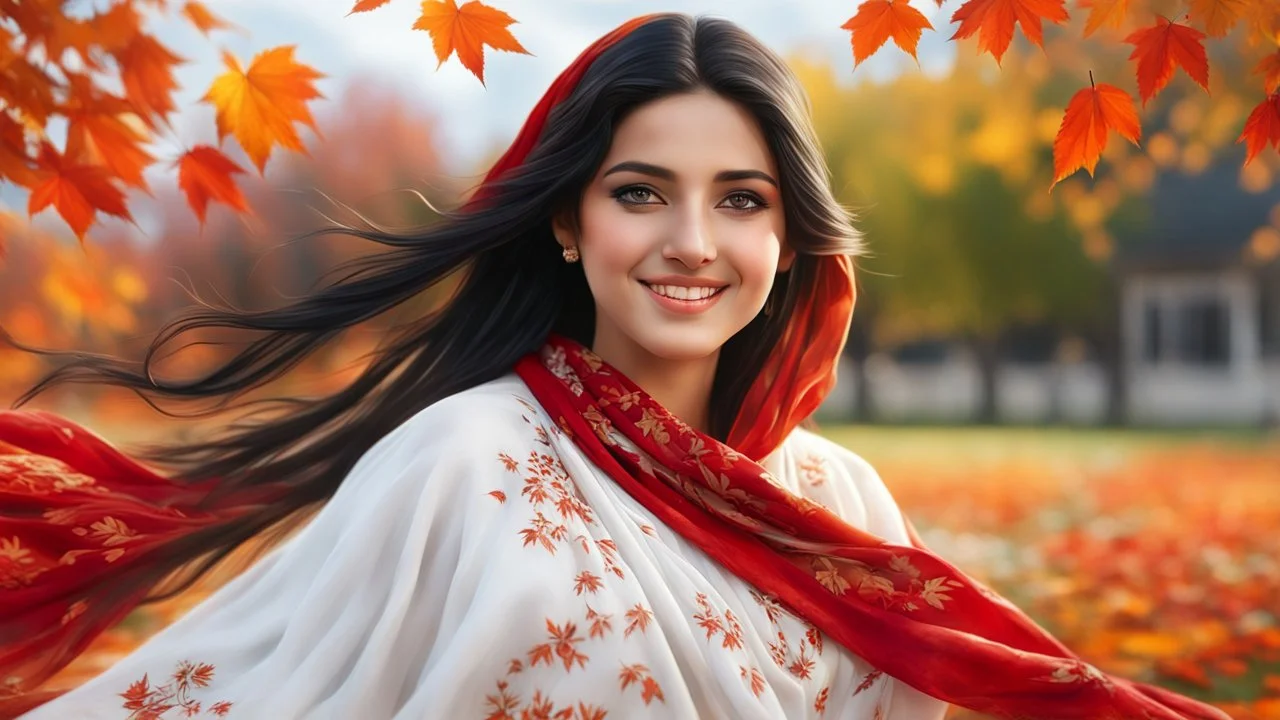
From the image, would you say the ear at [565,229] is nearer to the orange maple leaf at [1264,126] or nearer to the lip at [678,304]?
the lip at [678,304]

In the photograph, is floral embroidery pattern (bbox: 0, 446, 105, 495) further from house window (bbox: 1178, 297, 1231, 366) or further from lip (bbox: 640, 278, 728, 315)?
house window (bbox: 1178, 297, 1231, 366)

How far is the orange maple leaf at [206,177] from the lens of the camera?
2504 mm

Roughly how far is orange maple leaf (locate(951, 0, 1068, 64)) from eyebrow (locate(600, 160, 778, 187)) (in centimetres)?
42

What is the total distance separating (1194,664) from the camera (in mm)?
3744

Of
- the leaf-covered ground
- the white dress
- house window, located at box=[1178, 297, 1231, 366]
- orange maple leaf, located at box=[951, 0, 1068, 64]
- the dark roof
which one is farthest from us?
the dark roof

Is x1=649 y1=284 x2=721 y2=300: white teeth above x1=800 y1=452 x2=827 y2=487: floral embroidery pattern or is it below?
above

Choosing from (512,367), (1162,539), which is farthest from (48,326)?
(512,367)

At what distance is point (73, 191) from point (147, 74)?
314mm

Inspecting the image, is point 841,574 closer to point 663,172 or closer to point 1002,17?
point 663,172

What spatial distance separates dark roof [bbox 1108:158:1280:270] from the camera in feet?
58.5

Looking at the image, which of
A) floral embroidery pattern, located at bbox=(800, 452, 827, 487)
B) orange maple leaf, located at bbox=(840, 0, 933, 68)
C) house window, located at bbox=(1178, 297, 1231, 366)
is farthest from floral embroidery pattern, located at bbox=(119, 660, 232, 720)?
house window, located at bbox=(1178, 297, 1231, 366)

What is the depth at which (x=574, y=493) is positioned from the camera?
2020 millimetres

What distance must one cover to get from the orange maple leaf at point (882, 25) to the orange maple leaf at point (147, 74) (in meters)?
1.42

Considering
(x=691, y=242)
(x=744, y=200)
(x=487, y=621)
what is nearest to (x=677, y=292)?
(x=691, y=242)
